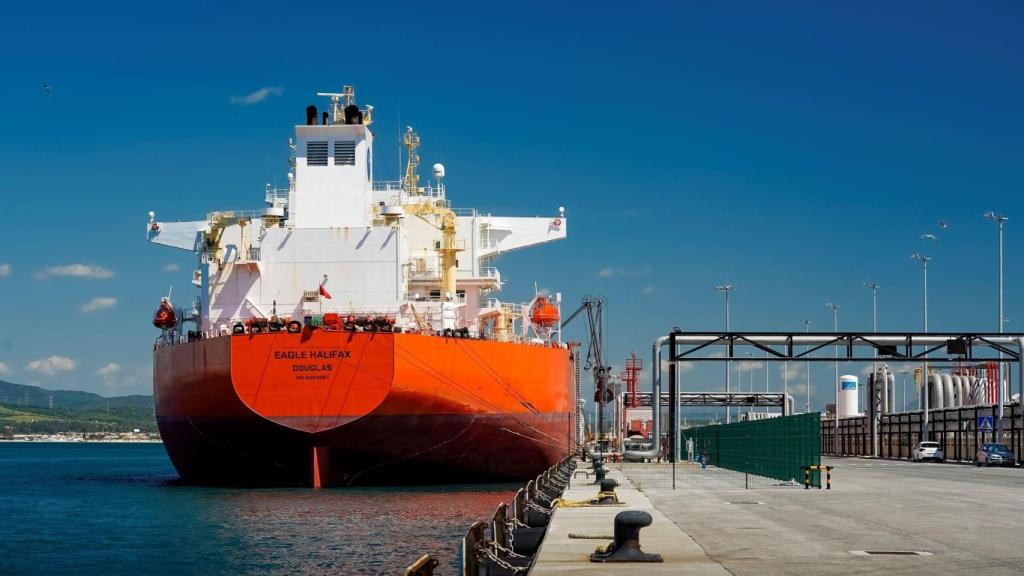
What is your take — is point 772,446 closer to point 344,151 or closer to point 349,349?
point 349,349

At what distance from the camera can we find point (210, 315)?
3928 cm

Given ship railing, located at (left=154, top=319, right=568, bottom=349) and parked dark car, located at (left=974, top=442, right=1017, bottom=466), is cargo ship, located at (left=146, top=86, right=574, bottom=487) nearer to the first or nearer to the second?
ship railing, located at (left=154, top=319, right=568, bottom=349)

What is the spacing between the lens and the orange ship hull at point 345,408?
1331 inches

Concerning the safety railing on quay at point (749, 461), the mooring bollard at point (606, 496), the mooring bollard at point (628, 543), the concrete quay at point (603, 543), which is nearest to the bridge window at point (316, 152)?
the safety railing on quay at point (749, 461)

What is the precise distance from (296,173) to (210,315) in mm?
5294

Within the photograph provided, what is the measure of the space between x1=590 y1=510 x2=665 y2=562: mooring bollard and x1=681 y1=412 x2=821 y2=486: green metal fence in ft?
45.0

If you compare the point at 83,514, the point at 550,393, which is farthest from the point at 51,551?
the point at 550,393

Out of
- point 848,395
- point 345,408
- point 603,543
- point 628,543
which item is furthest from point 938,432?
point 628,543

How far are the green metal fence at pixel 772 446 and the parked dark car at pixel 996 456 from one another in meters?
9.56

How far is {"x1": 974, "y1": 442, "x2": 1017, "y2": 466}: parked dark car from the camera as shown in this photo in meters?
45.5

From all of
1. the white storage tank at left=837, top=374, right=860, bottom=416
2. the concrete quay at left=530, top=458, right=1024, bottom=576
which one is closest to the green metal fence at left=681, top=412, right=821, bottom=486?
the concrete quay at left=530, top=458, right=1024, bottom=576

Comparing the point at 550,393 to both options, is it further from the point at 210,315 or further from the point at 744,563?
the point at 744,563

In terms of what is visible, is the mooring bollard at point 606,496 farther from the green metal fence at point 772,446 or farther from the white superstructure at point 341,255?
the white superstructure at point 341,255

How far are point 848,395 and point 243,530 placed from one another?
222 ft
